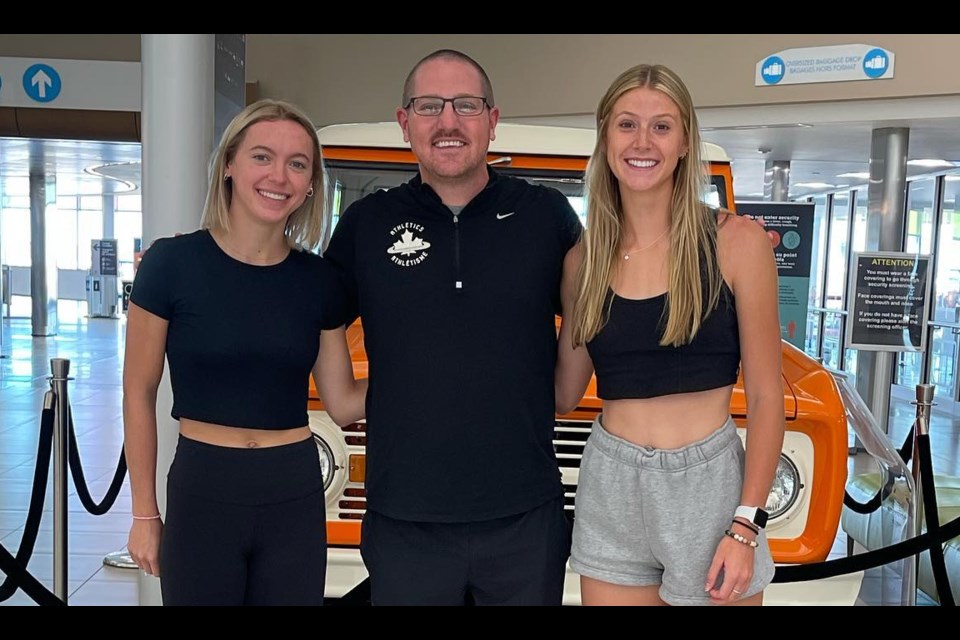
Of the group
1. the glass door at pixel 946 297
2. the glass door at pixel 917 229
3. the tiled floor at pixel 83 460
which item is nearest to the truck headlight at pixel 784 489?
the tiled floor at pixel 83 460

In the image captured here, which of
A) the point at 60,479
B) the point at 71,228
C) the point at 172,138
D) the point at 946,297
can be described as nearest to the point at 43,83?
the point at 172,138

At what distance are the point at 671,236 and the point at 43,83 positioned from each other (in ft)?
30.1

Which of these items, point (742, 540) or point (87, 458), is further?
point (87, 458)

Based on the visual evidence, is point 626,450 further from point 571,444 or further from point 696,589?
point 571,444

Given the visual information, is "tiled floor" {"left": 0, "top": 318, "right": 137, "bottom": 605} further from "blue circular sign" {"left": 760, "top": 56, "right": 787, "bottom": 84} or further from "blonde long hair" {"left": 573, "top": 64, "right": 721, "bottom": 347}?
"blue circular sign" {"left": 760, "top": 56, "right": 787, "bottom": 84}

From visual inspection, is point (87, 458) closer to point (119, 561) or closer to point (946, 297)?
point (119, 561)

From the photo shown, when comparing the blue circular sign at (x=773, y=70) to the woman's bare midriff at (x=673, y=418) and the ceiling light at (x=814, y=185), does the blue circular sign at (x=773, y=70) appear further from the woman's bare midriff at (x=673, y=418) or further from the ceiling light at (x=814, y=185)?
the ceiling light at (x=814, y=185)

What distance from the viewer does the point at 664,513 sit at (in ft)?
5.89

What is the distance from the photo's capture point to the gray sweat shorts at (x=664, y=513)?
1.80 m

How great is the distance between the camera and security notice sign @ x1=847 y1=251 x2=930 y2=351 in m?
7.51

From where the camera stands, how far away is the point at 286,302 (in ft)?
6.62
